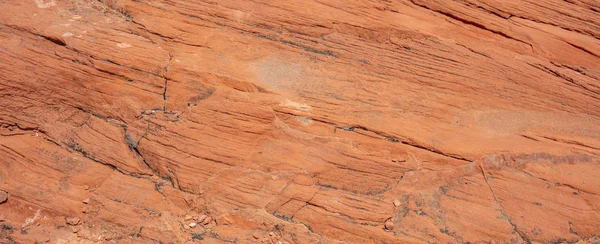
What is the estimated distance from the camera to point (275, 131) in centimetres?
551

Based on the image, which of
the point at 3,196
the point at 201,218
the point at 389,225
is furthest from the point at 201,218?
the point at 3,196

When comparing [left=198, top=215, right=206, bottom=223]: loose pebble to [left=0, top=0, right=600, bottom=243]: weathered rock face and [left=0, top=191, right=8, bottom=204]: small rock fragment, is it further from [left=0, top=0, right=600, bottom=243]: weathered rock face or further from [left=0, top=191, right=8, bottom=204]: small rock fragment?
[left=0, top=191, right=8, bottom=204]: small rock fragment

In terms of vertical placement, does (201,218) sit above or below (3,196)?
above

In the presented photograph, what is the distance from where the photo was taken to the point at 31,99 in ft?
18.6

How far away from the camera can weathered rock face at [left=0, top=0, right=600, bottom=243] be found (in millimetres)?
5246

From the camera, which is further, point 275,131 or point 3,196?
point 275,131

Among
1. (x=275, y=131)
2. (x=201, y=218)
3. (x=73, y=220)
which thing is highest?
(x=275, y=131)

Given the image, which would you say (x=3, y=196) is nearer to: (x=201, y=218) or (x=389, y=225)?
(x=201, y=218)

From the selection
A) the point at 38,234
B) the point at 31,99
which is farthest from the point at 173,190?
the point at 31,99

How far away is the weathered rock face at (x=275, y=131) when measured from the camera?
17.2 ft

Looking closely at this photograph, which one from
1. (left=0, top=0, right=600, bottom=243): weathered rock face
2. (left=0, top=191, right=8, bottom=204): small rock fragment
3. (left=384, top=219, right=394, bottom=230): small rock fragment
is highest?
(left=0, top=0, right=600, bottom=243): weathered rock face

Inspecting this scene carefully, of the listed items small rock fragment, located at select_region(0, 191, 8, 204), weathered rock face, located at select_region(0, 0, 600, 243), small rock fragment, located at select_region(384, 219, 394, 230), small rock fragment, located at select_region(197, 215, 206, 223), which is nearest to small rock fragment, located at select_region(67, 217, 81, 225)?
Answer: weathered rock face, located at select_region(0, 0, 600, 243)

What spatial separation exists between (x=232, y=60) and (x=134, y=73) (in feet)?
3.46

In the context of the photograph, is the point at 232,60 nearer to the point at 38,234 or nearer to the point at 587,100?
the point at 38,234
